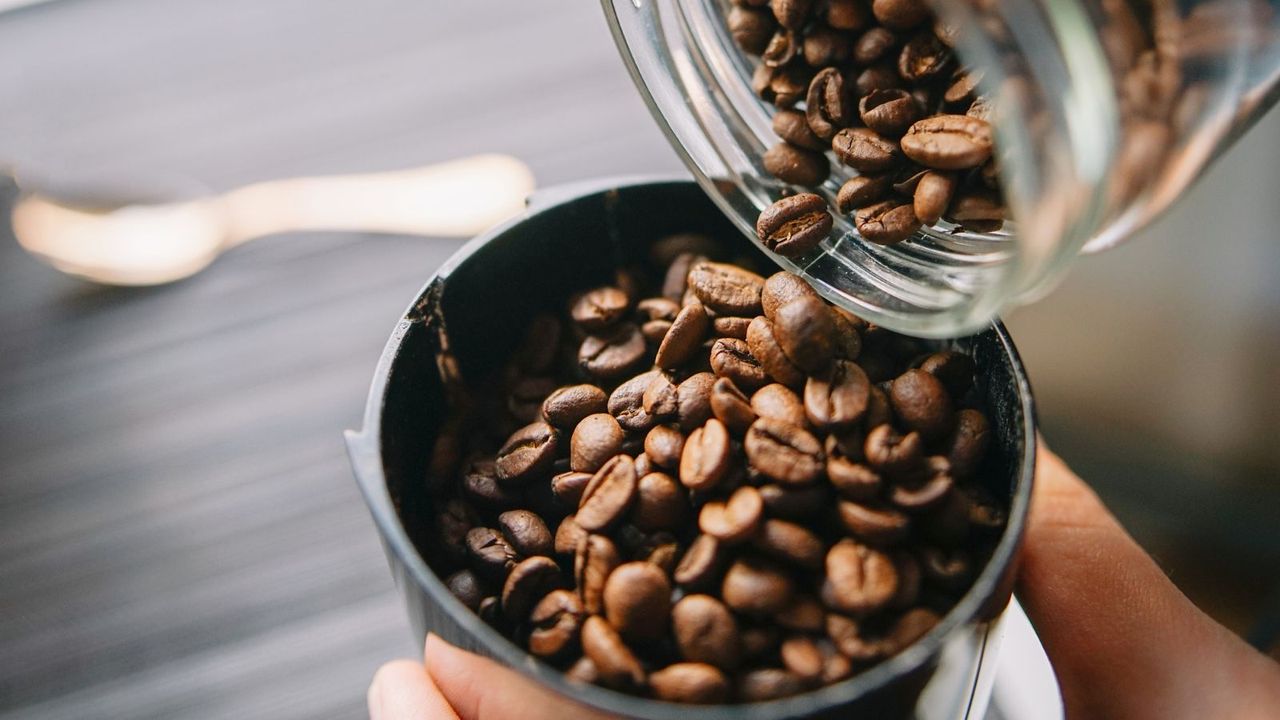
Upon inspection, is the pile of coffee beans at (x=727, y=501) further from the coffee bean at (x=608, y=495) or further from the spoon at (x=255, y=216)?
the spoon at (x=255, y=216)

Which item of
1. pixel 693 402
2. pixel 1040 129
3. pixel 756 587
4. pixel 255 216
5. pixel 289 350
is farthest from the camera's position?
pixel 255 216

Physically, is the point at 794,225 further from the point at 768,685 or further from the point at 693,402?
the point at 768,685

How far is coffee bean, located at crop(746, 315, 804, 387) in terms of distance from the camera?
819mm

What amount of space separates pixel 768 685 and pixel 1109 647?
1.35 feet

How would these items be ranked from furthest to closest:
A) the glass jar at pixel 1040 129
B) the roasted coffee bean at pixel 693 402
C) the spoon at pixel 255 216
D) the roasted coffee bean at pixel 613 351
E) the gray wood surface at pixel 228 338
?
the spoon at pixel 255 216 < the gray wood surface at pixel 228 338 < the roasted coffee bean at pixel 613 351 < the roasted coffee bean at pixel 693 402 < the glass jar at pixel 1040 129

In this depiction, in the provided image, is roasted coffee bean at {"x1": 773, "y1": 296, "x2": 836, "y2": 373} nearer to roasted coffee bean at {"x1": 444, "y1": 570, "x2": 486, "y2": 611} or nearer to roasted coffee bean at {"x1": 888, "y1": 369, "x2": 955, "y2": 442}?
roasted coffee bean at {"x1": 888, "y1": 369, "x2": 955, "y2": 442}

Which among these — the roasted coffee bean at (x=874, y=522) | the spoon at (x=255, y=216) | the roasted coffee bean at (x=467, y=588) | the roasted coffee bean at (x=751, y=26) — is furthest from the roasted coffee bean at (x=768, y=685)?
the spoon at (x=255, y=216)

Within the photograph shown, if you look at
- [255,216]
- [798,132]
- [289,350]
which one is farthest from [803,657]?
[255,216]

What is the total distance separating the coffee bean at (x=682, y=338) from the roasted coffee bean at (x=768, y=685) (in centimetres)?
28

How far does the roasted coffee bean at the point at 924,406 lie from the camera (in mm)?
787

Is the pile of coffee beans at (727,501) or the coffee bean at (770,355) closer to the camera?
the pile of coffee beans at (727,501)

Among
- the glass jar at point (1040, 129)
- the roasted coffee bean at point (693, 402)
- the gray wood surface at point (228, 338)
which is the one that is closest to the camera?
the glass jar at point (1040, 129)

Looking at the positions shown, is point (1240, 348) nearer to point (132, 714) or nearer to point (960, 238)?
point (960, 238)

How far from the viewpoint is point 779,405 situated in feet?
2.63
